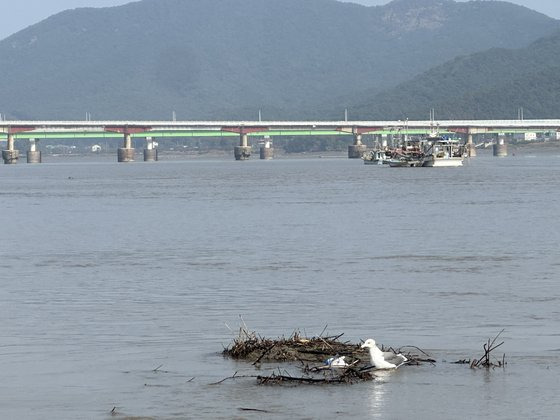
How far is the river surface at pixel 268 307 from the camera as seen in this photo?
21.2 m

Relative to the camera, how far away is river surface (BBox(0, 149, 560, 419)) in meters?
21.2

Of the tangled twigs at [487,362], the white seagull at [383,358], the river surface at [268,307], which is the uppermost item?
the white seagull at [383,358]

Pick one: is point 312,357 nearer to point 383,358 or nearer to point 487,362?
point 383,358

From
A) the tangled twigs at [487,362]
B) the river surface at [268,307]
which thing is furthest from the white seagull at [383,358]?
the tangled twigs at [487,362]

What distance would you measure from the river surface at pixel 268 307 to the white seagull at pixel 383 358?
0.21 meters

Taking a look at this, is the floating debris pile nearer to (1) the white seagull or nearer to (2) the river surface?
(1) the white seagull

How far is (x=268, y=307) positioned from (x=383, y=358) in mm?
9946

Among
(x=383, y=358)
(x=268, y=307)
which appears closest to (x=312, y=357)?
(x=383, y=358)

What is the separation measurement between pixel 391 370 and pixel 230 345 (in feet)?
13.4

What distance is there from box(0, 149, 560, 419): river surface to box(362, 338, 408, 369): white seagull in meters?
0.21

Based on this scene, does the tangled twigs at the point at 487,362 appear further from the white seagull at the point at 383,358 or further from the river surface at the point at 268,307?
the white seagull at the point at 383,358

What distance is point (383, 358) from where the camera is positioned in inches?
906

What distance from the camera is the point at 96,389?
22.2 m

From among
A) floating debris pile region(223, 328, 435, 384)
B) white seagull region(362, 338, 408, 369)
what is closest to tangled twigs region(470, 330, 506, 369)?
floating debris pile region(223, 328, 435, 384)
